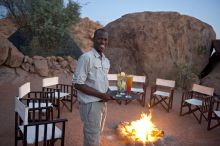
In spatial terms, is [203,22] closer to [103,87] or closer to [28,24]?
[28,24]

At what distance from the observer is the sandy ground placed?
4685 millimetres

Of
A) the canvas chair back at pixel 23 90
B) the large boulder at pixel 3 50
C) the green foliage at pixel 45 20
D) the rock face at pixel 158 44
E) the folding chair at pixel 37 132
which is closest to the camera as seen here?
the folding chair at pixel 37 132

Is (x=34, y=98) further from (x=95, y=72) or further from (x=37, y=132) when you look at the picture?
(x=95, y=72)

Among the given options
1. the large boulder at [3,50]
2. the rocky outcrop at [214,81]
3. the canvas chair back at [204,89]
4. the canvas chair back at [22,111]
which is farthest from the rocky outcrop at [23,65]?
the canvas chair back at [22,111]

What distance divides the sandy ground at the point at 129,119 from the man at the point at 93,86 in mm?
1785

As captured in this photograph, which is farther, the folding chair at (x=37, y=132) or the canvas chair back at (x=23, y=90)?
the canvas chair back at (x=23, y=90)

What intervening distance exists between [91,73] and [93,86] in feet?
0.51

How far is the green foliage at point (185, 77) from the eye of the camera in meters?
9.80

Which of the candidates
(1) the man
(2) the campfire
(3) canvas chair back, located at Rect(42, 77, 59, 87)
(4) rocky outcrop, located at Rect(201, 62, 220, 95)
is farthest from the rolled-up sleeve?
(4) rocky outcrop, located at Rect(201, 62, 220, 95)

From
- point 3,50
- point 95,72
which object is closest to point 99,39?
point 95,72

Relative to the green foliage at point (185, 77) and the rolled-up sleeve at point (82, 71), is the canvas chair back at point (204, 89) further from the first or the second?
the rolled-up sleeve at point (82, 71)

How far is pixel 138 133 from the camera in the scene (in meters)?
4.43

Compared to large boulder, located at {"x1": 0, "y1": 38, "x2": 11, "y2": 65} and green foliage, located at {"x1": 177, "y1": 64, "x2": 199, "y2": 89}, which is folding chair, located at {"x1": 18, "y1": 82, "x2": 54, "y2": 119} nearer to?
large boulder, located at {"x1": 0, "y1": 38, "x2": 11, "y2": 65}

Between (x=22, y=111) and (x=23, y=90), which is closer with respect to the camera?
(x=22, y=111)
